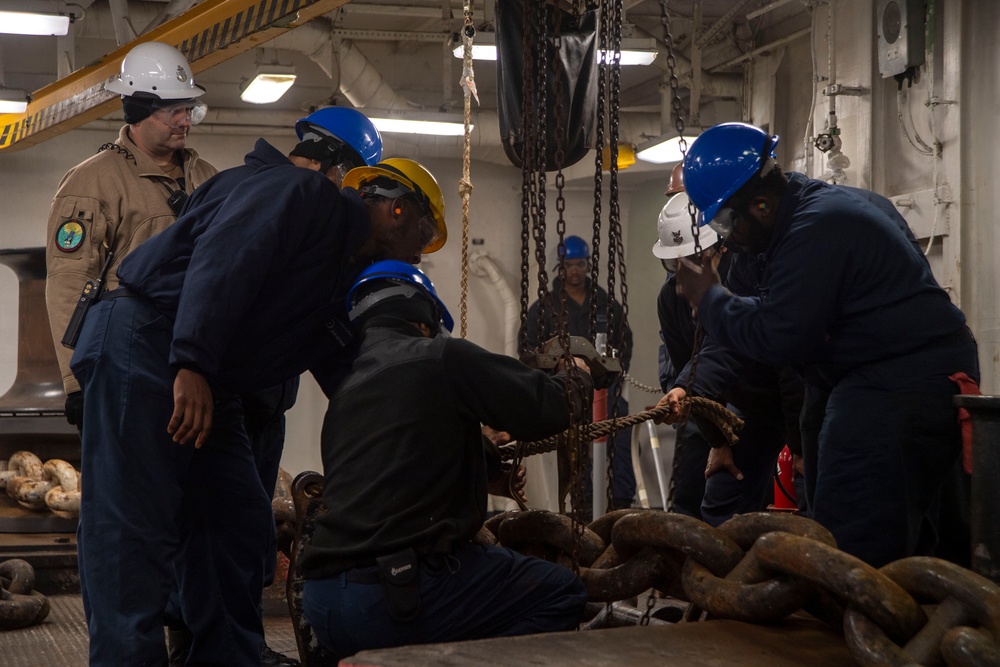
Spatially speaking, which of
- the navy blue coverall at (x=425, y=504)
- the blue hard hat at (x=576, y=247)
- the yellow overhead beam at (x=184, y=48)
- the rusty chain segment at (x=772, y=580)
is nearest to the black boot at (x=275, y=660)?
the rusty chain segment at (x=772, y=580)

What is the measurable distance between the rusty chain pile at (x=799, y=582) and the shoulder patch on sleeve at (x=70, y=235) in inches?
76.7

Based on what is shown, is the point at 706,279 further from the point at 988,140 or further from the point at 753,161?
the point at 988,140

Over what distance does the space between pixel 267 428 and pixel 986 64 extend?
526cm

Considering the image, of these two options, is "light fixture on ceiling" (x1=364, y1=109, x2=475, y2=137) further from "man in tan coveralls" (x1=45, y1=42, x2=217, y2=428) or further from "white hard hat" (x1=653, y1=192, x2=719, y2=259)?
"man in tan coveralls" (x1=45, y1=42, x2=217, y2=428)

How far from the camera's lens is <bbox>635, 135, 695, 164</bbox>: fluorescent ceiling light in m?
9.06

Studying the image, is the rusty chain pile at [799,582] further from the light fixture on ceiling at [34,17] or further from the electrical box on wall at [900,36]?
the light fixture on ceiling at [34,17]

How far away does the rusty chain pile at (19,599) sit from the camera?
4.54m

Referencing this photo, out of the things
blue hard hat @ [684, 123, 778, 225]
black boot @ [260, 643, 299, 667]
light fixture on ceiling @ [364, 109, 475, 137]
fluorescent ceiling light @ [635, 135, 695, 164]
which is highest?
light fixture on ceiling @ [364, 109, 475, 137]

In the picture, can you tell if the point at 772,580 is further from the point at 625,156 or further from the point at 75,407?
the point at 625,156

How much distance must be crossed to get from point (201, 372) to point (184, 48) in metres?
4.58

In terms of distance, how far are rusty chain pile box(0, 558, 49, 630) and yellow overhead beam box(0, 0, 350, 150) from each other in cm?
321

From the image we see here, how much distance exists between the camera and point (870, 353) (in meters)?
3.31

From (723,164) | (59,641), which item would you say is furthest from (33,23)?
(723,164)

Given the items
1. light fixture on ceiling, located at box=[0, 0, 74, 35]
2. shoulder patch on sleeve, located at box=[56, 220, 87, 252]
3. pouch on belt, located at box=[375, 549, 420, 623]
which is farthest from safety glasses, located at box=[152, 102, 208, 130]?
light fixture on ceiling, located at box=[0, 0, 74, 35]
